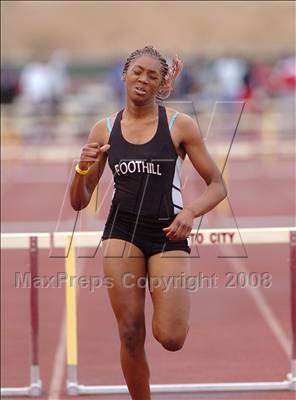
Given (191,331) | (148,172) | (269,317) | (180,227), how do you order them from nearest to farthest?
1. (180,227)
2. (148,172)
3. (191,331)
4. (269,317)

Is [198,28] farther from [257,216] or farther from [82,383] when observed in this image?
[82,383]

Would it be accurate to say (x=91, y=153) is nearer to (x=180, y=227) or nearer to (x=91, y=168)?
(x=91, y=168)

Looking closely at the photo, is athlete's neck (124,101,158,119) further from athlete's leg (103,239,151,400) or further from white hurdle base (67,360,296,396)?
white hurdle base (67,360,296,396)

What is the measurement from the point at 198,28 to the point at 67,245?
37.6 meters

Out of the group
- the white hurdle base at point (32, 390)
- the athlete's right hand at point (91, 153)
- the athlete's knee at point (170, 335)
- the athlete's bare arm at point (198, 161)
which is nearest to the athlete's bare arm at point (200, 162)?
the athlete's bare arm at point (198, 161)

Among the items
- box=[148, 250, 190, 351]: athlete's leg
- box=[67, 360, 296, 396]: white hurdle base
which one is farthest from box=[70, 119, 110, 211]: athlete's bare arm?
box=[67, 360, 296, 396]: white hurdle base

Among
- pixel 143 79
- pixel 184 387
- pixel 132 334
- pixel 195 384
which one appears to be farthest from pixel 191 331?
pixel 143 79

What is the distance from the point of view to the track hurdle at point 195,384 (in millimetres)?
6926

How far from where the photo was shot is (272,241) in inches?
282

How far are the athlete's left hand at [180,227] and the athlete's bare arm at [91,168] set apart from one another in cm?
50

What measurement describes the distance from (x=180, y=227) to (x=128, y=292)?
1.45ft

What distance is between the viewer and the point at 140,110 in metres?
5.51

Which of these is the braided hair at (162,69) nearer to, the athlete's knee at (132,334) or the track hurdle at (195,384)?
the athlete's knee at (132,334)

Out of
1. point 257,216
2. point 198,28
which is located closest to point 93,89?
point 198,28
